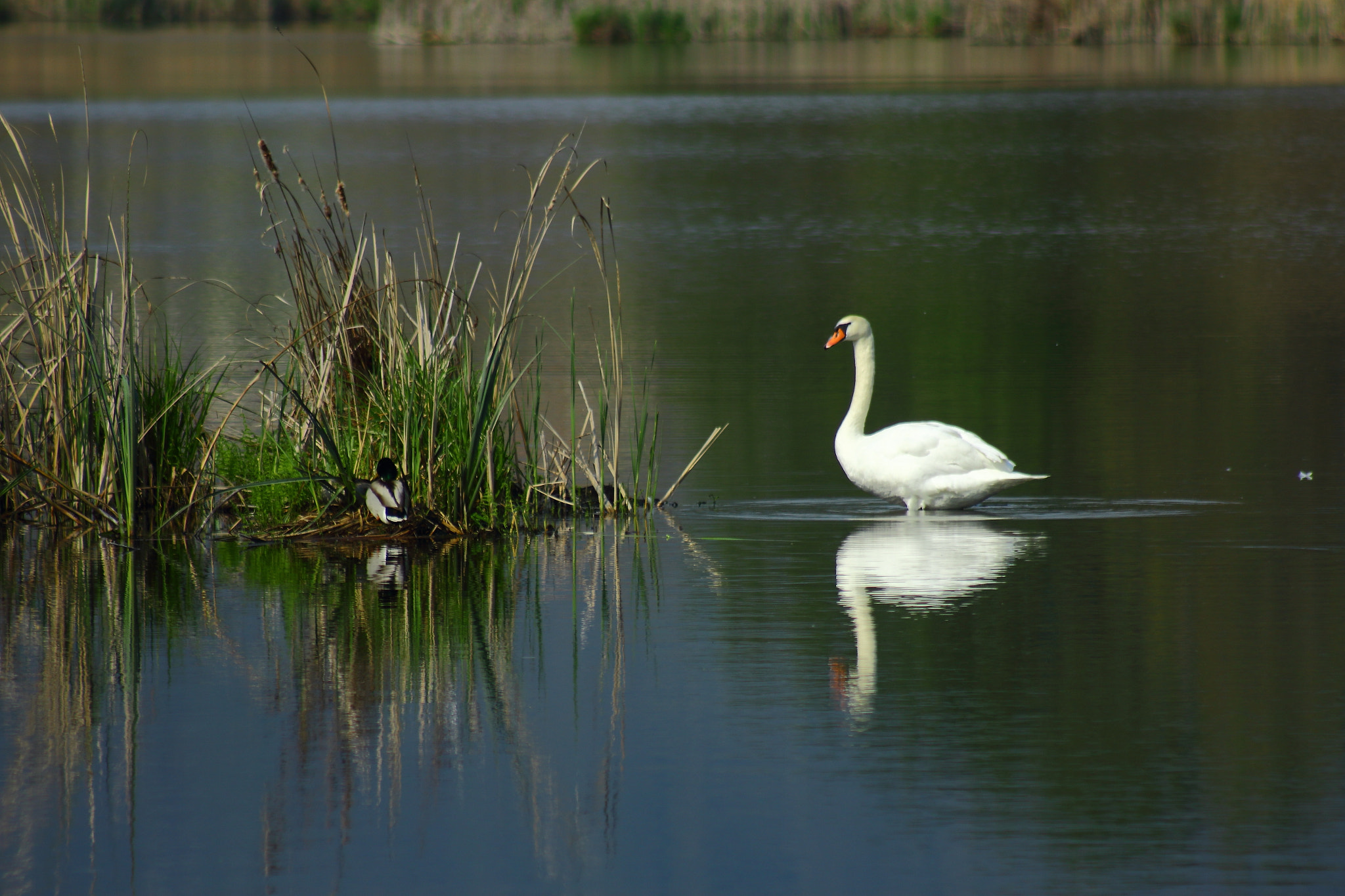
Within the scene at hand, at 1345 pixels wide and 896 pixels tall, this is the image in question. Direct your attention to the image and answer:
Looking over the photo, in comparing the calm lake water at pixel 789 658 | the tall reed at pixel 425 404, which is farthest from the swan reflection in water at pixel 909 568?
the tall reed at pixel 425 404

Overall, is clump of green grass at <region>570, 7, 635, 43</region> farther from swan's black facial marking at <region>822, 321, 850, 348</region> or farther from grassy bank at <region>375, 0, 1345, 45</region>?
swan's black facial marking at <region>822, 321, 850, 348</region>

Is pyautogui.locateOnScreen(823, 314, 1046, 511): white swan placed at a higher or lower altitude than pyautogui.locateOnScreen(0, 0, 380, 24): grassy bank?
lower

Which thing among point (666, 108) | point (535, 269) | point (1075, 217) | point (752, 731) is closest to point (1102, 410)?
point (752, 731)

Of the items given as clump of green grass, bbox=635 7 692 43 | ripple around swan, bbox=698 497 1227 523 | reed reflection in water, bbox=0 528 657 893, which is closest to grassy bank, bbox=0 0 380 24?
clump of green grass, bbox=635 7 692 43

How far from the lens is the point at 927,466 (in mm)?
8148

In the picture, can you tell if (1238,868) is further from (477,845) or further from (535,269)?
(535,269)

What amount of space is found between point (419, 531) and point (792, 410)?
3.34 metres

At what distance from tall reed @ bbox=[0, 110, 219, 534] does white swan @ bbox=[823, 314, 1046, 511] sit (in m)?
2.65

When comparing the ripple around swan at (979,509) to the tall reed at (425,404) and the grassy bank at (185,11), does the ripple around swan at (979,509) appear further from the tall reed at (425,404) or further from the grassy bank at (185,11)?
the grassy bank at (185,11)

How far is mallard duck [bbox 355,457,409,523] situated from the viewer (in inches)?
304

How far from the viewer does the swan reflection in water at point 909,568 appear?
Result: 19.8ft

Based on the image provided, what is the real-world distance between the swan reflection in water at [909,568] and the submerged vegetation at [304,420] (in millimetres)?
1046

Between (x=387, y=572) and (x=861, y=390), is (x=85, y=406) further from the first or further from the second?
(x=861, y=390)

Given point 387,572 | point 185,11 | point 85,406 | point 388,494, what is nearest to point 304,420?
point 388,494
